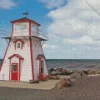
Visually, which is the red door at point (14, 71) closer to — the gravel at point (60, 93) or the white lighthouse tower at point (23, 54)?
the white lighthouse tower at point (23, 54)

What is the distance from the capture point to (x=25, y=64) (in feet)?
102

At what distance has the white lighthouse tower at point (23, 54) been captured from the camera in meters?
31.0

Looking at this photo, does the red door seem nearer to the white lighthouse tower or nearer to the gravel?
the white lighthouse tower

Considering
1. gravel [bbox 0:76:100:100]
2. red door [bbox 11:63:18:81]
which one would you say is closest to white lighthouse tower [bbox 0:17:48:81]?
red door [bbox 11:63:18:81]

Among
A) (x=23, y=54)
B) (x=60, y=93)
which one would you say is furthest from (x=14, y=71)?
(x=60, y=93)

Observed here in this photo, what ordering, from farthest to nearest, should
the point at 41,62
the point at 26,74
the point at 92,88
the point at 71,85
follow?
the point at 41,62, the point at 26,74, the point at 71,85, the point at 92,88

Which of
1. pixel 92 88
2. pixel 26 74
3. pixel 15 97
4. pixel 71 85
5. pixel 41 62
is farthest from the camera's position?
pixel 41 62

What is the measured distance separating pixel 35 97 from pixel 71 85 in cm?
590

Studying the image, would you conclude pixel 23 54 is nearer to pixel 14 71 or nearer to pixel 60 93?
pixel 14 71

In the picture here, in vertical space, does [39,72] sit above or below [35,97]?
above

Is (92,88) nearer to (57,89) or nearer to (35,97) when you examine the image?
(57,89)

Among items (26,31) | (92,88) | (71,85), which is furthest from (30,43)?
(92,88)

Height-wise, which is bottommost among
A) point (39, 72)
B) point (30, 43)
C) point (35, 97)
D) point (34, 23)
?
point (35, 97)

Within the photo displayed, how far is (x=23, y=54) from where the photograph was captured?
103 ft
